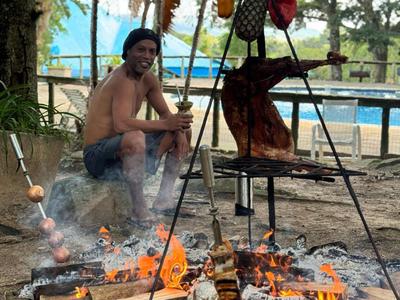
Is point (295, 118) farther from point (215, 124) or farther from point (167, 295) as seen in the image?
point (167, 295)

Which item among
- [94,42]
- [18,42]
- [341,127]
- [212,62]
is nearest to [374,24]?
[212,62]

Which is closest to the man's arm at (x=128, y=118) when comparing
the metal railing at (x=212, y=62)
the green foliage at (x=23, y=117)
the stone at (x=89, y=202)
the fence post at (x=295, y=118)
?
the stone at (x=89, y=202)

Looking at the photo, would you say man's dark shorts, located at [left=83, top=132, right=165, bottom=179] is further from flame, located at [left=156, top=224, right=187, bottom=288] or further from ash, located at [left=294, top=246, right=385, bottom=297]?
ash, located at [left=294, top=246, right=385, bottom=297]

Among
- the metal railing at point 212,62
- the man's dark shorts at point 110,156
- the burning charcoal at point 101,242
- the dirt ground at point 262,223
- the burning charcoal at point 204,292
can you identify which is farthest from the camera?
the metal railing at point 212,62

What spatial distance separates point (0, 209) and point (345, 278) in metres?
2.91

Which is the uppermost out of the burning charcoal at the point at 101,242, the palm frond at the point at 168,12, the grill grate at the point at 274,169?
the palm frond at the point at 168,12

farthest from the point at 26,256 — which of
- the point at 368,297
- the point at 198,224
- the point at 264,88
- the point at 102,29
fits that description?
the point at 102,29

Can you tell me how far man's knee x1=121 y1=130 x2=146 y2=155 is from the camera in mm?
5281

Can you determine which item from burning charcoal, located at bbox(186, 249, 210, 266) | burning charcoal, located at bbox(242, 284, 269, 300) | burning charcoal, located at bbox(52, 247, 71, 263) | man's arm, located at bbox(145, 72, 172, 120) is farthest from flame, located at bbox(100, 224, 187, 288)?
man's arm, located at bbox(145, 72, 172, 120)

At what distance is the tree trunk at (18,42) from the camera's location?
634cm

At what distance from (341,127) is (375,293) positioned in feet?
26.3

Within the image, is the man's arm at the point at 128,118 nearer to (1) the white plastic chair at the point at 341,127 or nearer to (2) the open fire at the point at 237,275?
(2) the open fire at the point at 237,275

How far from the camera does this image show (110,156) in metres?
5.39

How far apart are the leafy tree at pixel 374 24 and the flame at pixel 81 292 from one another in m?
29.7
